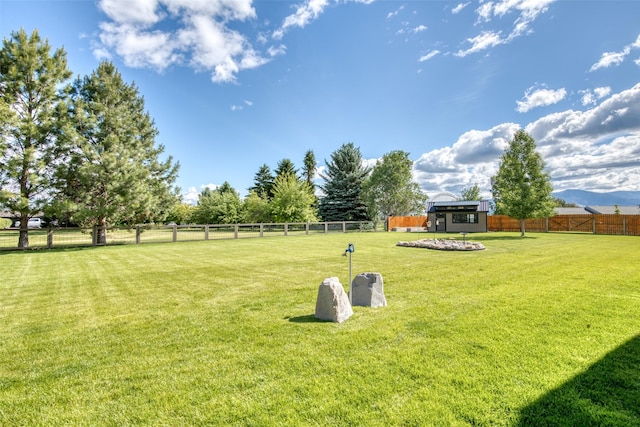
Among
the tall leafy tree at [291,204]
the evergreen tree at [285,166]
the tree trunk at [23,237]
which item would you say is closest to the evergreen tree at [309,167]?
the evergreen tree at [285,166]

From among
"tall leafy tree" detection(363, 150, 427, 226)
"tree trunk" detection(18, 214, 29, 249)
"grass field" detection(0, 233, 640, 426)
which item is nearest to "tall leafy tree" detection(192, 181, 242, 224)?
"tall leafy tree" detection(363, 150, 427, 226)

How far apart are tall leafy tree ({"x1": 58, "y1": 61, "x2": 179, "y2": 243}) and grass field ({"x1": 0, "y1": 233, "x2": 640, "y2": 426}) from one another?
11600 millimetres

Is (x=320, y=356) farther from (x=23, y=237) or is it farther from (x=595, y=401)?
(x=23, y=237)

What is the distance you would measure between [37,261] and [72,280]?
5.33 metres

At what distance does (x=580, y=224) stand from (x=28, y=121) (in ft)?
124

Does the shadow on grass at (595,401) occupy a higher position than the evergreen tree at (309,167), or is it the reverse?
the evergreen tree at (309,167)

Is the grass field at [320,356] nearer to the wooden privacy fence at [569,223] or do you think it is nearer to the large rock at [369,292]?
the large rock at [369,292]

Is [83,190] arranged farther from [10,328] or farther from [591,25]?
[591,25]

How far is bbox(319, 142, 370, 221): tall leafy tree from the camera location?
123ft

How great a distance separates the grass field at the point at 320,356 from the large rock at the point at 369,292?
20 cm

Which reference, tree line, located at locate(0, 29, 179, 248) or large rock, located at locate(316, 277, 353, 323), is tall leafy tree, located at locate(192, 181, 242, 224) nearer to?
tree line, located at locate(0, 29, 179, 248)

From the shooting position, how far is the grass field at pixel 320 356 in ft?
7.36

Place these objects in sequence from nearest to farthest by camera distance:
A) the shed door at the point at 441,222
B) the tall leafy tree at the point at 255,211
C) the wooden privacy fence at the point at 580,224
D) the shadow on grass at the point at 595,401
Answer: the shadow on grass at the point at 595,401 → the wooden privacy fence at the point at 580,224 → the shed door at the point at 441,222 → the tall leafy tree at the point at 255,211

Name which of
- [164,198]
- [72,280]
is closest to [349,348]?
[72,280]
